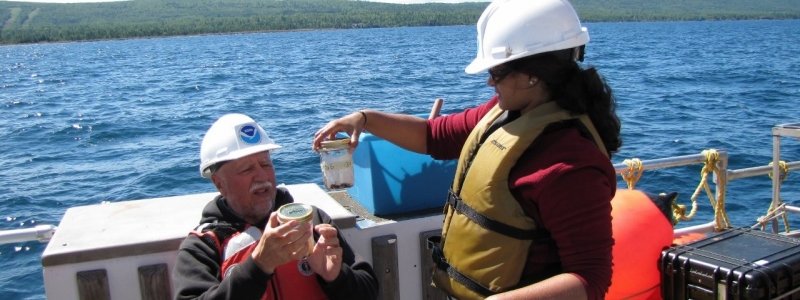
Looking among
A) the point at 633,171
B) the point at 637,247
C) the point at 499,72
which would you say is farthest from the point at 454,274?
the point at 633,171

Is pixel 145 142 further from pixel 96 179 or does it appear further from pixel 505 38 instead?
pixel 505 38

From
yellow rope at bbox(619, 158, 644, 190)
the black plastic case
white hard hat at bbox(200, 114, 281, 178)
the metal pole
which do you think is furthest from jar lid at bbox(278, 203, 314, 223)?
the metal pole

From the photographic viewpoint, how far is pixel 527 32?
2.43m

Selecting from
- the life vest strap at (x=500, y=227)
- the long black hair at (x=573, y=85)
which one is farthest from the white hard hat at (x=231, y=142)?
the long black hair at (x=573, y=85)

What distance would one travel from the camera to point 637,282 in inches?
124

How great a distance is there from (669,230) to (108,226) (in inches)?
94.3

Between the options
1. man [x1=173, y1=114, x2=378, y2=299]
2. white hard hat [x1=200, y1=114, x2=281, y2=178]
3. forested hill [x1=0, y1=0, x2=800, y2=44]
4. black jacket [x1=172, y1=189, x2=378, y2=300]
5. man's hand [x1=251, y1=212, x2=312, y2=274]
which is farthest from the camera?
forested hill [x1=0, y1=0, x2=800, y2=44]

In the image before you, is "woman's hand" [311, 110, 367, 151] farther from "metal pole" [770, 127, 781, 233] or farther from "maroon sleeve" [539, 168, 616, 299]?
"metal pole" [770, 127, 781, 233]

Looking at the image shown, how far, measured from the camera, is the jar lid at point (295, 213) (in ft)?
8.27

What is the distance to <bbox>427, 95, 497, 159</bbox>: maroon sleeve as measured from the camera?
3.28 m

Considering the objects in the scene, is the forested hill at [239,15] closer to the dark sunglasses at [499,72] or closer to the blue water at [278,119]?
the blue water at [278,119]

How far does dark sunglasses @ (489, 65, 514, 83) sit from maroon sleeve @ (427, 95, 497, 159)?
0.73 meters

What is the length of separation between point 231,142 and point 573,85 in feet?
4.55

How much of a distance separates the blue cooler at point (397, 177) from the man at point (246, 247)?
0.54 metres
